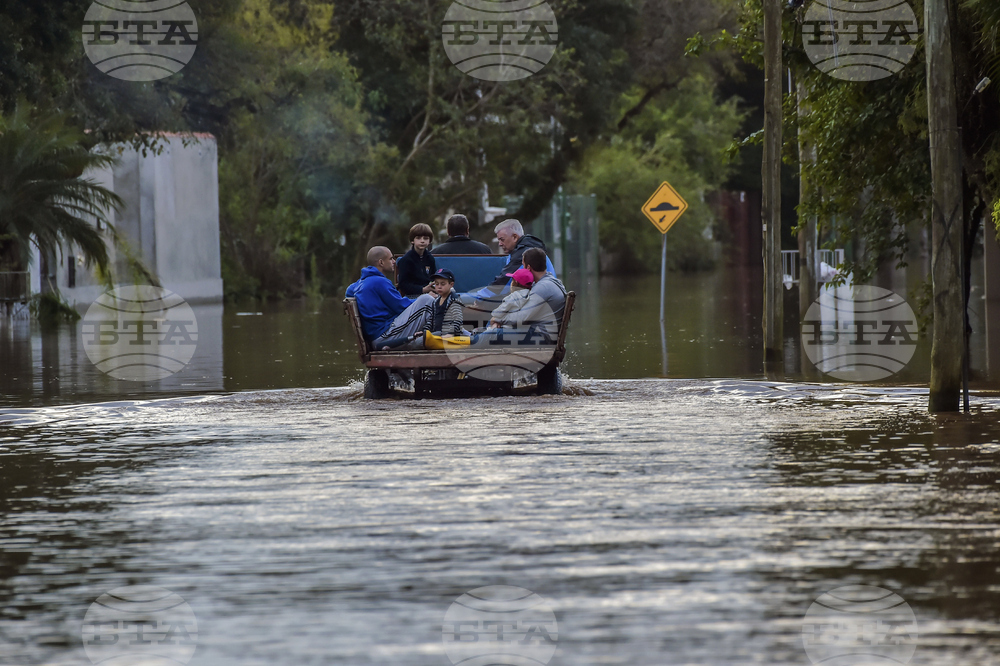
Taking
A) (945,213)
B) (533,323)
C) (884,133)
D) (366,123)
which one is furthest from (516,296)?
(366,123)

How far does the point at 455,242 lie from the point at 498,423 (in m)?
4.47

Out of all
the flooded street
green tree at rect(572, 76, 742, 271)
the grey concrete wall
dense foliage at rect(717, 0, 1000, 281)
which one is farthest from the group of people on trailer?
green tree at rect(572, 76, 742, 271)

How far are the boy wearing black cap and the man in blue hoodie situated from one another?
135 millimetres

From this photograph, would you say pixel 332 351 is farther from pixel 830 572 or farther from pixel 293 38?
pixel 293 38

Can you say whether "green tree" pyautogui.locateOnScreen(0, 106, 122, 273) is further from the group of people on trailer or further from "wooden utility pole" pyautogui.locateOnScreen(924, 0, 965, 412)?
"wooden utility pole" pyautogui.locateOnScreen(924, 0, 965, 412)

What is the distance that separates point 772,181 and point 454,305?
245 inches

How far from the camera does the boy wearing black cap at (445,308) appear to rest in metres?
14.1

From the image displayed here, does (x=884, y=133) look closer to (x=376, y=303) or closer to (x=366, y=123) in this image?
(x=376, y=303)

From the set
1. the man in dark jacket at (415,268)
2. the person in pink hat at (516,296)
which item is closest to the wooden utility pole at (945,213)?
the person in pink hat at (516,296)

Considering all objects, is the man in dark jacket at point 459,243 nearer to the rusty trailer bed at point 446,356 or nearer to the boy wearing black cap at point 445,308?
the boy wearing black cap at point 445,308

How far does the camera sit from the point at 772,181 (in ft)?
62.4

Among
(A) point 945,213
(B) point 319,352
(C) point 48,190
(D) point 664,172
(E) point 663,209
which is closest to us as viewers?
(A) point 945,213

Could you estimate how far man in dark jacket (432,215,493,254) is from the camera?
16.1 meters

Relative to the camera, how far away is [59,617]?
6137mm
